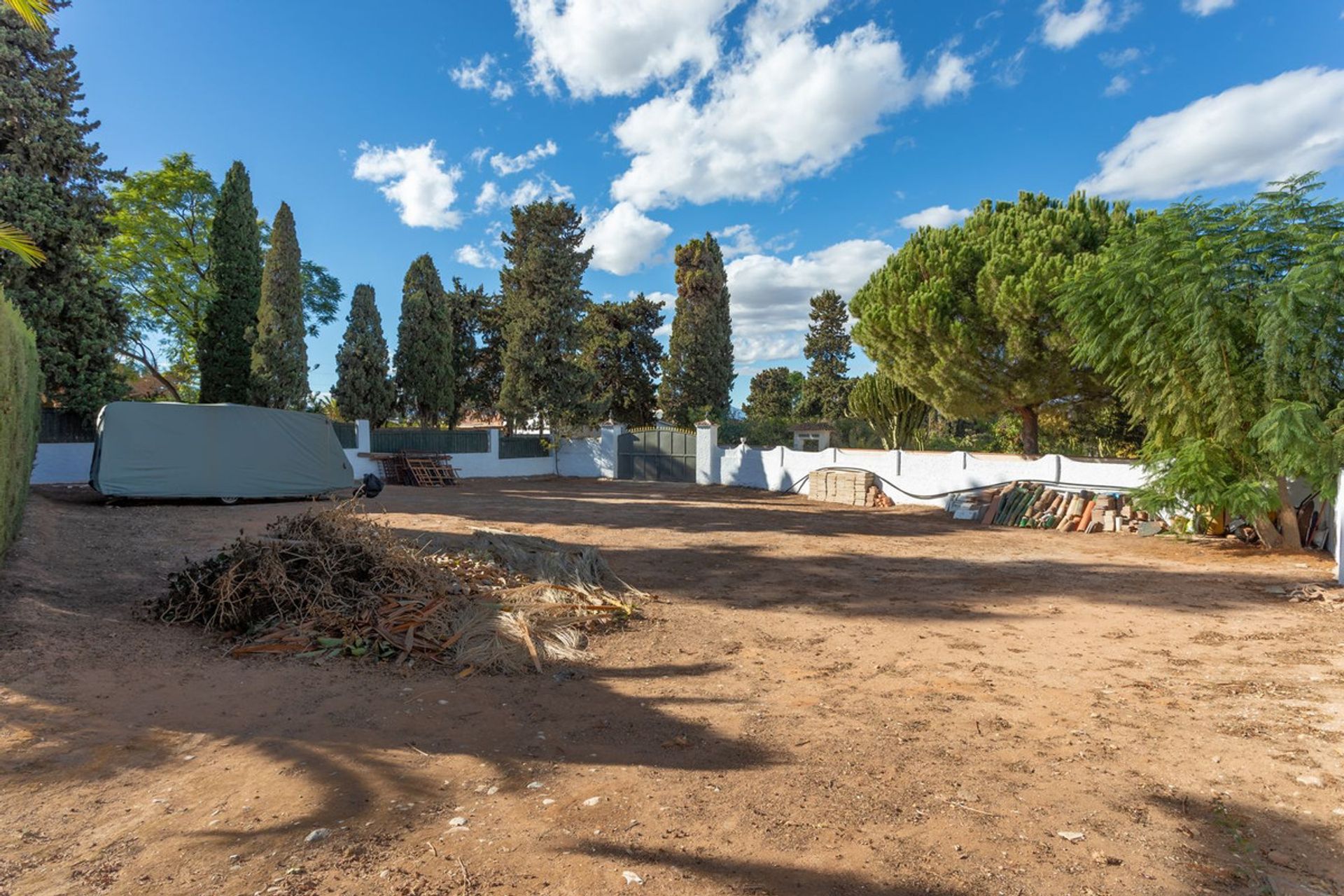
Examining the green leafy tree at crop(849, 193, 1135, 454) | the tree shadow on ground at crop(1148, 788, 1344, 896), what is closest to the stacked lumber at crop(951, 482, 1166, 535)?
the green leafy tree at crop(849, 193, 1135, 454)

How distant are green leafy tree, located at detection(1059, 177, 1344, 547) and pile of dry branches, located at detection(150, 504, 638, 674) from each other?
8944 millimetres

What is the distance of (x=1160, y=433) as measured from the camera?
11.1 meters

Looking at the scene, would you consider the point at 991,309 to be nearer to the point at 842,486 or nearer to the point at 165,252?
the point at 842,486

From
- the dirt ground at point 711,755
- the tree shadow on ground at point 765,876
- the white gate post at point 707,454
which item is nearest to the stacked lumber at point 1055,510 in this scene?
the dirt ground at point 711,755

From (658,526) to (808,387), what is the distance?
36931 millimetres

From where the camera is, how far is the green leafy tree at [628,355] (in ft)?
117

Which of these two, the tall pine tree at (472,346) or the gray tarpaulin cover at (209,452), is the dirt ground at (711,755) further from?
the tall pine tree at (472,346)

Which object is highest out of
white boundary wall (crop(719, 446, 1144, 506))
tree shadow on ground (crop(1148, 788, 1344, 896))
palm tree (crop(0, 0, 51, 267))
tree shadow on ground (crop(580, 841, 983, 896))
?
palm tree (crop(0, 0, 51, 267))

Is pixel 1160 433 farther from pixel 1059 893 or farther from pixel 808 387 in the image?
pixel 808 387

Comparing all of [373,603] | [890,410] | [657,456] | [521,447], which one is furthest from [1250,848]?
[521,447]

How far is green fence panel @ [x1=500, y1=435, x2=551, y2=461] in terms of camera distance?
26203 mm

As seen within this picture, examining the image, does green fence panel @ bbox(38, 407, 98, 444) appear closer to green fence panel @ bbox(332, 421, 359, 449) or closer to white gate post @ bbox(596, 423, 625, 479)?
green fence panel @ bbox(332, 421, 359, 449)

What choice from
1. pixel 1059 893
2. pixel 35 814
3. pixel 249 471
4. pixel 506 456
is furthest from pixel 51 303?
Result: pixel 1059 893

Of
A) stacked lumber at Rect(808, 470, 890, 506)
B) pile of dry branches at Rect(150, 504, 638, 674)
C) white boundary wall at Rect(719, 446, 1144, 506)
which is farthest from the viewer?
stacked lumber at Rect(808, 470, 890, 506)
